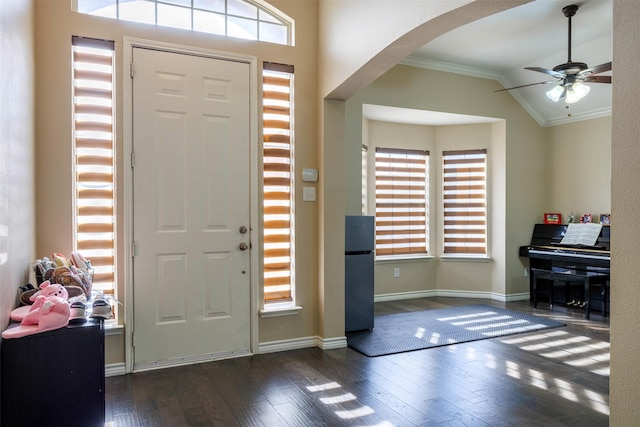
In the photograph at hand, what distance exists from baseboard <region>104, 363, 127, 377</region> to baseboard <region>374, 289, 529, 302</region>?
11.0 feet

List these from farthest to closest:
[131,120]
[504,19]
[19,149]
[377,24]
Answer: [504,19] → [131,120] → [377,24] → [19,149]

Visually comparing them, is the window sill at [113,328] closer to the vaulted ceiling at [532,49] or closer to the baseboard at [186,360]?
the baseboard at [186,360]

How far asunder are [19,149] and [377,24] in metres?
2.28

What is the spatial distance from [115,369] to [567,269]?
490 centimetres

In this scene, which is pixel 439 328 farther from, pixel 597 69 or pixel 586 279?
pixel 597 69

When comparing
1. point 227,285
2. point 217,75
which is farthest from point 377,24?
point 227,285

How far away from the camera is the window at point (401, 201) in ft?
19.2

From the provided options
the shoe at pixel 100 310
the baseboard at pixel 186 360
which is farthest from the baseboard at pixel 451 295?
the shoe at pixel 100 310

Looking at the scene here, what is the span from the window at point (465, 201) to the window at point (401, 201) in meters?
0.30

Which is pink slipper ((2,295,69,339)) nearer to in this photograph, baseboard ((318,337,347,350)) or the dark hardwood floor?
the dark hardwood floor

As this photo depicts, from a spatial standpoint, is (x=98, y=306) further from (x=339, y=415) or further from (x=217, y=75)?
(x=217, y=75)

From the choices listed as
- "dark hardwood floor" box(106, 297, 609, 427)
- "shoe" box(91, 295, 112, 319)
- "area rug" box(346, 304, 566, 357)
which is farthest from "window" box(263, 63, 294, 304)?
"shoe" box(91, 295, 112, 319)

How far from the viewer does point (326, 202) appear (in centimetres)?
367

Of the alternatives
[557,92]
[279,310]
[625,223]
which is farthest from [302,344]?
[557,92]
